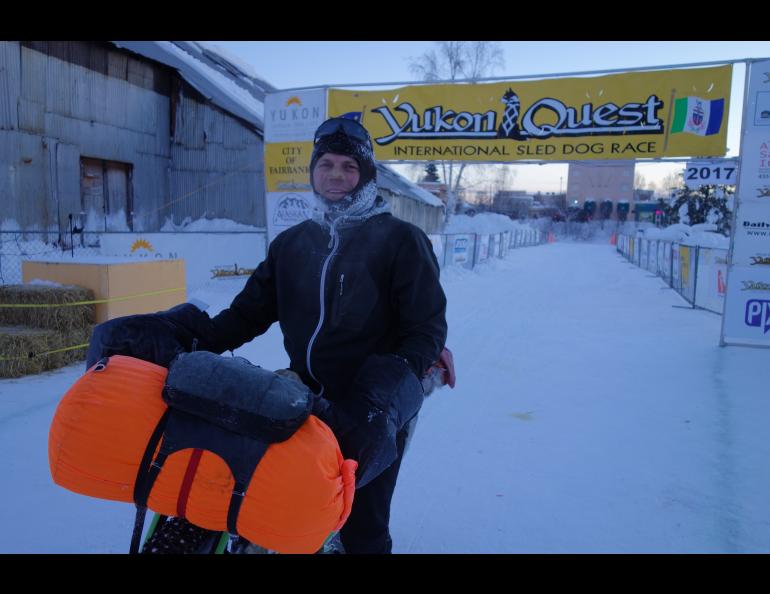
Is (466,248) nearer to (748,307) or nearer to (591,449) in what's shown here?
(748,307)

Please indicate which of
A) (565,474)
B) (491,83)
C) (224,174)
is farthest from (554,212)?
(565,474)

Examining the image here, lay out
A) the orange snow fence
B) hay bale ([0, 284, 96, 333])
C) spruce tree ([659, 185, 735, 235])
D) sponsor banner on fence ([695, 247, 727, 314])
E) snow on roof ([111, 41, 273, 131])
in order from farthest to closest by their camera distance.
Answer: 1. spruce tree ([659, 185, 735, 235])
2. snow on roof ([111, 41, 273, 131])
3. sponsor banner on fence ([695, 247, 727, 314])
4. hay bale ([0, 284, 96, 333])
5. the orange snow fence

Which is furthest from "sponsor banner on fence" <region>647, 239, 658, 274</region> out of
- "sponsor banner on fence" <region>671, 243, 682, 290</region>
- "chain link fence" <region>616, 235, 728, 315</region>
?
"sponsor banner on fence" <region>671, 243, 682, 290</region>

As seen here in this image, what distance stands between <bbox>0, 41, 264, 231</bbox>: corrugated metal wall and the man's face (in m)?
16.7

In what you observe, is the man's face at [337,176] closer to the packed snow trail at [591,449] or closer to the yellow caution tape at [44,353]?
the packed snow trail at [591,449]

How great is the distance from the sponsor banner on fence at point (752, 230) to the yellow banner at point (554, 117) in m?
0.32

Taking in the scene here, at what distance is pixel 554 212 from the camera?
71125 millimetres

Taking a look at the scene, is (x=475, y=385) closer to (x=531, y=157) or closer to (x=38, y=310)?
(x=531, y=157)

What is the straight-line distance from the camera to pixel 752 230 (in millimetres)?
6852

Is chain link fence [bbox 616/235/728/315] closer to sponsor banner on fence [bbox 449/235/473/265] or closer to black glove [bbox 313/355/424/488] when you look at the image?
sponsor banner on fence [bbox 449/235/473/265]

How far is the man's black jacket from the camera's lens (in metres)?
1.75

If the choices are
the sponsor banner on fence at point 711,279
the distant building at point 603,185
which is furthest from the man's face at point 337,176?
the distant building at point 603,185

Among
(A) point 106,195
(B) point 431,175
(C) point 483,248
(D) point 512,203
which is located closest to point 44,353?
(A) point 106,195
